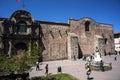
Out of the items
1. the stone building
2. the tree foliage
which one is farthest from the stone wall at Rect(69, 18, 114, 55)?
the tree foliage

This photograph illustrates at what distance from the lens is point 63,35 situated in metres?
32.6

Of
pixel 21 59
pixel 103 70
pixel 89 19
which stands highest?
pixel 89 19

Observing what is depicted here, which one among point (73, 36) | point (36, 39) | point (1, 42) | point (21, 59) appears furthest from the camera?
point (73, 36)

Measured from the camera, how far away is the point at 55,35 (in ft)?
104

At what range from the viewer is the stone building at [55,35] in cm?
2690

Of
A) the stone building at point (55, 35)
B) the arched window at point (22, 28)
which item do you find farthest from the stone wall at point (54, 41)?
the arched window at point (22, 28)

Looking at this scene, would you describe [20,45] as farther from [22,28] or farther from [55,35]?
[55,35]

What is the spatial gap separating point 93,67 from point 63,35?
1471cm

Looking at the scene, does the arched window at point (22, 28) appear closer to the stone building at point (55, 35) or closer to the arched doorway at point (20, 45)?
the stone building at point (55, 35)

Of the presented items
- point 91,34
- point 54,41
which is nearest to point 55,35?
point 54,41

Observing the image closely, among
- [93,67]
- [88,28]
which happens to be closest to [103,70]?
[93,67]

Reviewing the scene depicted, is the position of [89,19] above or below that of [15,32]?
above

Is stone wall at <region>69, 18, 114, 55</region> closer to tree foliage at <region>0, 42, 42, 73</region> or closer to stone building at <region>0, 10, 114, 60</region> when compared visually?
stone building at <region>0, 10, 114, 60</region>

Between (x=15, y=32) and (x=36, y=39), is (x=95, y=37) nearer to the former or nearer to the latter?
(x=36, y=39)
